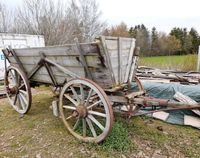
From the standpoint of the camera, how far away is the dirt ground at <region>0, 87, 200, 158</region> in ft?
9.31

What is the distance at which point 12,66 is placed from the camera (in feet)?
13.9

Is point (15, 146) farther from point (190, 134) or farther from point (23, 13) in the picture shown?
point (23, 13)

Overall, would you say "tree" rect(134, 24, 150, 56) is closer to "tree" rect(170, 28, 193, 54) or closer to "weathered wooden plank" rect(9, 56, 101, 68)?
"tree" rect(170, 28, 193, 54)

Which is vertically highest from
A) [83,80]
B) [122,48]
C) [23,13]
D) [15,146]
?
[23,13]

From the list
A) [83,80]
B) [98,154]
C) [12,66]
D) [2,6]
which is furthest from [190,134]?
[2,6]

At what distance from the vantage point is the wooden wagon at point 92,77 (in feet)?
9.07

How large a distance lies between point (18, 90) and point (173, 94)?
3161 mm

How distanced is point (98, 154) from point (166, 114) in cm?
181

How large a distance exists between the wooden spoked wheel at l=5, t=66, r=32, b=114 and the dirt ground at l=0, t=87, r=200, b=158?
323 millimetres

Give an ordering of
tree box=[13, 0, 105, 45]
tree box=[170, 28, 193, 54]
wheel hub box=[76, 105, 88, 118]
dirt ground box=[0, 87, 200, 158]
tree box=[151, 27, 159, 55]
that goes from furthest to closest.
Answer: tree box=[151, 27, 159, 55] → tree box=[170, 28, 193, 54] → tree box=[13, 0, 105, 45] → wheel hub box=[76, 105, 88, 118] → dirt ground box=[0, 87, 200, 158]

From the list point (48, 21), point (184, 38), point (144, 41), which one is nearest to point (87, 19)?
point (48, 21)

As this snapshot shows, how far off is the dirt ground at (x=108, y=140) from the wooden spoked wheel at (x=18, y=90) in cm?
32

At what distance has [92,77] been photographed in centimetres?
311

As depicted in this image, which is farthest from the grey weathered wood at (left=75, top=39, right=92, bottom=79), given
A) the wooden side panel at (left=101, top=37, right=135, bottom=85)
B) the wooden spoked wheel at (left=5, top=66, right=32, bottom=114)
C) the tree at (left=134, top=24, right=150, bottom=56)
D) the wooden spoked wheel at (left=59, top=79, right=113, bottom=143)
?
the tree at (left=134, top=24, right=150, bottom=56)
